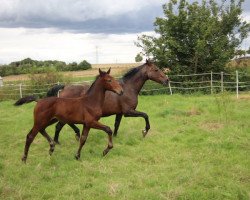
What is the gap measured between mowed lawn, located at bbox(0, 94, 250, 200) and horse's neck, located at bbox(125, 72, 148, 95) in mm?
1312

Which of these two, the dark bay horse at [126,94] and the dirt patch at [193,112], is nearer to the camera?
the dark bay horse at [126,94]

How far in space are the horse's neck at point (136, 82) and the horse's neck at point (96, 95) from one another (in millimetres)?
2260

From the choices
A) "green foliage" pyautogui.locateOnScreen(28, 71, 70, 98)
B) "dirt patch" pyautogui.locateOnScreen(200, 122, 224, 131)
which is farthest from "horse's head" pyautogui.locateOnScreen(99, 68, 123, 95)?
"green foliage" pyautogui.locateOnScreen(28, 71, 70, 98)

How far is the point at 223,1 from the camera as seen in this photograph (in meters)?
24.4

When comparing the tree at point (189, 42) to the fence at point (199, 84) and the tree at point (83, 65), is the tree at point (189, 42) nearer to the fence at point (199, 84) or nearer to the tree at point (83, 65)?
the fence at point (199, 84)

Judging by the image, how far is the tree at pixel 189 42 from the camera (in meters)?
21.1

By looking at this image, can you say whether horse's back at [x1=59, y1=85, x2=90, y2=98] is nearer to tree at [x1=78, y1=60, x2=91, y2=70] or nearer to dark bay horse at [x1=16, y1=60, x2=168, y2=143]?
dark bay horse at [x1=16, y1=60, x2=168, y2=143]

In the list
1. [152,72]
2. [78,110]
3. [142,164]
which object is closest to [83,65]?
[152,72]

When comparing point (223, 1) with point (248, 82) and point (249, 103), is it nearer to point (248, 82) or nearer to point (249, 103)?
A: point (248, 82)

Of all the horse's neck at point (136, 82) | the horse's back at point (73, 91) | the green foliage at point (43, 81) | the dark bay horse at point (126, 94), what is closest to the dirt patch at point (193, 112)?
the dark bay horse at point (126, 94)

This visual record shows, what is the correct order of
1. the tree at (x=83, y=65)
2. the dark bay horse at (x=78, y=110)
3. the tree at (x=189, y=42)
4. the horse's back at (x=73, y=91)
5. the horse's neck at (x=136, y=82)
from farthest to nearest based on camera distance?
the tree at (x=83, y=65), the tree at (x=189, y=42), the horse's neck at (x=136, y=82), the horse's back at (x=73, y=91), the dark bay horse at (x=78, y=110)

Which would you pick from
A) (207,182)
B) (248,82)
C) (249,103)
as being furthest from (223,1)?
(207,182)

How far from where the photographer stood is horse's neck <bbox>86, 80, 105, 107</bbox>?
819 centimetres

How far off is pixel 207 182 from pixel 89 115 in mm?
3035
